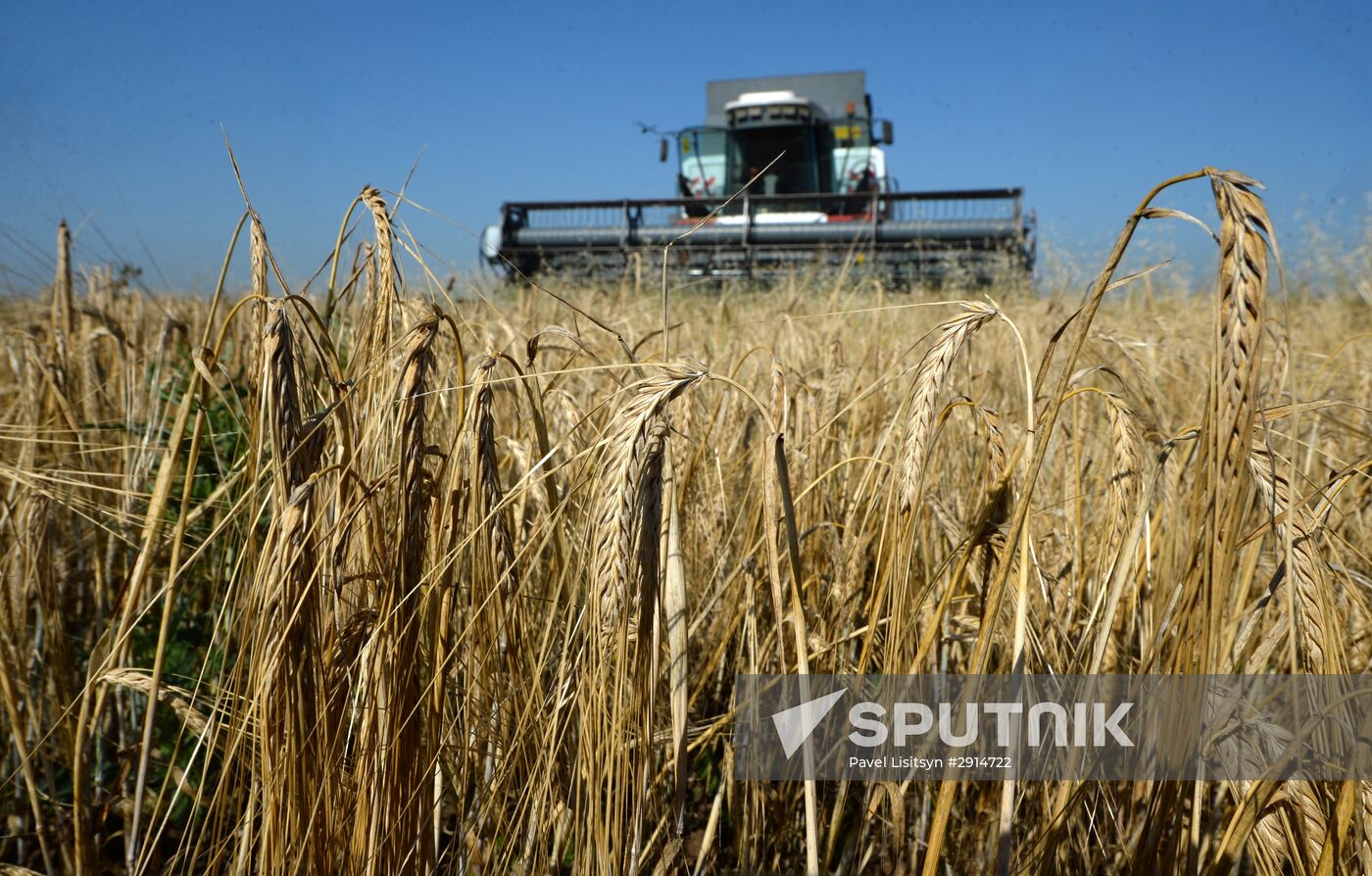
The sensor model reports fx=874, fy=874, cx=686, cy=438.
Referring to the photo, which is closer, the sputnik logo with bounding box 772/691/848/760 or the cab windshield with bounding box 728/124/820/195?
the sputnik logo with bounding box 772/691/848/760

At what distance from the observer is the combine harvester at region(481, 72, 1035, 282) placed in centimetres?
857

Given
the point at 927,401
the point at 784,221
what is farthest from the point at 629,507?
the point at 784,221

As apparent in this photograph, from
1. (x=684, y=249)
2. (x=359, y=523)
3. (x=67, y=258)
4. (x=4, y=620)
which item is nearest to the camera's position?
(x=359, y=523)

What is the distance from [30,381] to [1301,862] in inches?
70.4

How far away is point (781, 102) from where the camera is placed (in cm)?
1113

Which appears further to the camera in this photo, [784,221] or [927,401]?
[784,221]

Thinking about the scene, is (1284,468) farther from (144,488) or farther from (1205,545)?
(144,488)

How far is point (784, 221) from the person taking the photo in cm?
1052

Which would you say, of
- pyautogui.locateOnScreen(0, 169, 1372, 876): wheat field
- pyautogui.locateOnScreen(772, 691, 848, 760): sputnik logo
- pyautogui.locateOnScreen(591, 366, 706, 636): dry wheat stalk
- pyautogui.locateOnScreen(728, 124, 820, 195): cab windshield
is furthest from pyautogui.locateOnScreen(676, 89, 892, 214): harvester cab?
pyautogui.locateOnScreen(591, 366, 706, 636): dry wheat stalk

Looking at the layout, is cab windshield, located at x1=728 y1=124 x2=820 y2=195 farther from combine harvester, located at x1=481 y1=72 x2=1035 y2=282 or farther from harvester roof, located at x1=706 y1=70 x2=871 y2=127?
harvester roof, located at x1=706 y1=70 x2=871 y2=127

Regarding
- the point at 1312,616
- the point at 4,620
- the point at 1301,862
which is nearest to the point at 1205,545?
the point at 1312,616

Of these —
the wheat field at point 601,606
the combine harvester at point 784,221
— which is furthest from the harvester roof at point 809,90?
the wheat field at point 601,606

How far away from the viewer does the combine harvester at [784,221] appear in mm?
8570

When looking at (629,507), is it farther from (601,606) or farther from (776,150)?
(776,150)
